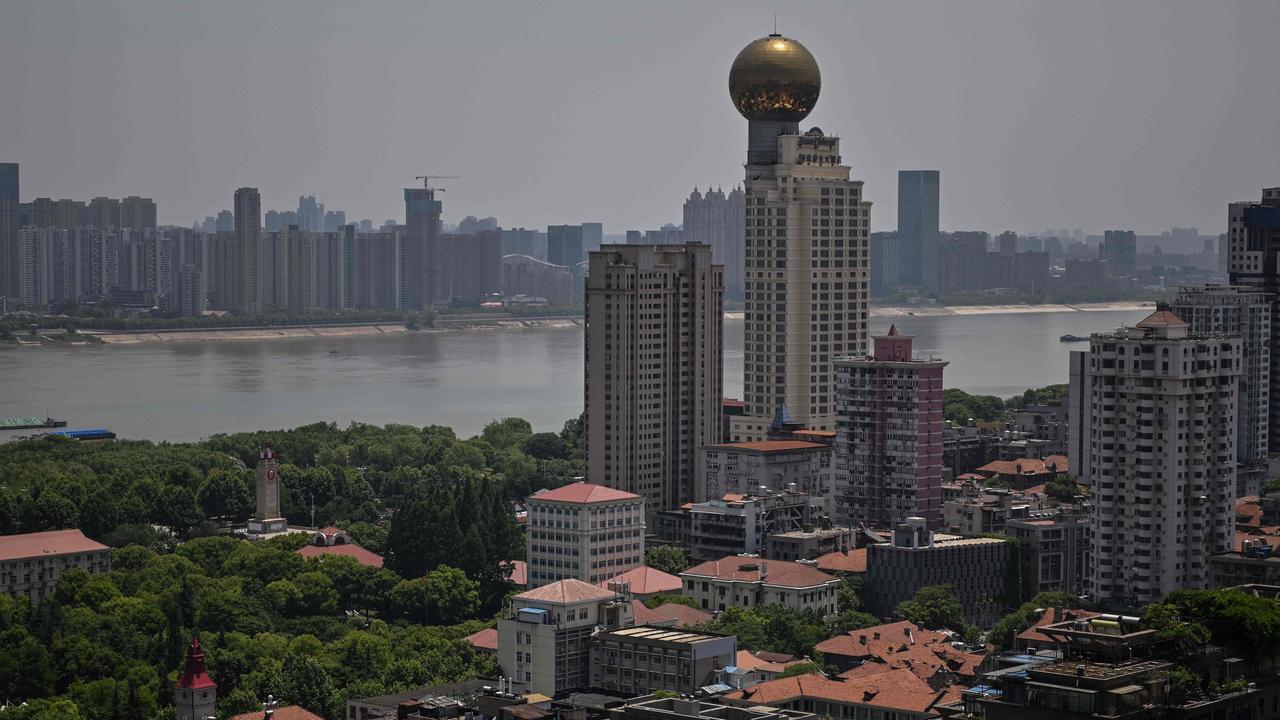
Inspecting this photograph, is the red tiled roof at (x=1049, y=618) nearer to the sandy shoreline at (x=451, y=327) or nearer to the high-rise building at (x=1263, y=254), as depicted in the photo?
the high-rise building at (x=1263, y=254)

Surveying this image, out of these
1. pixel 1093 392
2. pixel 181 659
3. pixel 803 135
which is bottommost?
pixel 181 659

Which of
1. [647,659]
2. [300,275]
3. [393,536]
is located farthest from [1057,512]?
[300,275]

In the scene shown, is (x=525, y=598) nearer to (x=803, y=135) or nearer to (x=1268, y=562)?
(x=1268, y=562)

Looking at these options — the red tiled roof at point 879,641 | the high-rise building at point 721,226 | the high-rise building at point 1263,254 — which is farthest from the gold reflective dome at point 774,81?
the high-rise building at point 721,226

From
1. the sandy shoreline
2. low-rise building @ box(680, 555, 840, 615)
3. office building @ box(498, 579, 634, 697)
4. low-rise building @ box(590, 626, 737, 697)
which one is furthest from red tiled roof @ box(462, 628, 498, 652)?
the sandy shoreline

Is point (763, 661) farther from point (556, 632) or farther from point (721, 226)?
point (721, 226)

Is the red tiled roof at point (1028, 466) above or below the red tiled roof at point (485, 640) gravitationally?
above

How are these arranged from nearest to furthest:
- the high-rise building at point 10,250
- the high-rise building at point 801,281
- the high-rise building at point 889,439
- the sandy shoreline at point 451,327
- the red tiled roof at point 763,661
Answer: the red tiled roof at point 763,661
the high-rise building at point 889,439
the high-rise building at point 801,281
the sandy shoreline at point 451,327
the high-rise building at point 10,250

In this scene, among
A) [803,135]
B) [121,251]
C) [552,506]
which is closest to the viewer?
[552,506]
